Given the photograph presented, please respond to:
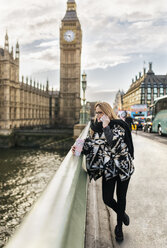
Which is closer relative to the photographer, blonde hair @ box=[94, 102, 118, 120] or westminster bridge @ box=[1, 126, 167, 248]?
westminster bridge @ box=[1, 126, 167, 248]

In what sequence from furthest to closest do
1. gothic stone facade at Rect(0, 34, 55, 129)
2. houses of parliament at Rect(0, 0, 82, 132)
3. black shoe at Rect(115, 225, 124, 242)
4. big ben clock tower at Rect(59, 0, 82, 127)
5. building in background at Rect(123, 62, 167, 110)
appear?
big ben clock tower at Rect(59, 0, 82, 127) < building in background at Rect(123, 62, 167, 110) < houses of parliament at Rect(0, 0, 82, 132) < gothic stone facade at Rect(0, 34, 55, 129) < black shoe at Rect(115, 225, 124, 242)

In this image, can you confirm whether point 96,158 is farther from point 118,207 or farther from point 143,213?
point 143,213

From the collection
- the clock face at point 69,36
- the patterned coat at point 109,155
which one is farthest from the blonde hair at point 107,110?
the clock face at point 69,36

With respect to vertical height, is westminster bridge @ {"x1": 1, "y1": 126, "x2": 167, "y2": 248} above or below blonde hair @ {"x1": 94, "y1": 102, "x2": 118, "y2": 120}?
below

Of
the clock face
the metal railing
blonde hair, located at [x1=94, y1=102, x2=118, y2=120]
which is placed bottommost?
the metal railing

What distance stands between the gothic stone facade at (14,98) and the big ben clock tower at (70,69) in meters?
9.17

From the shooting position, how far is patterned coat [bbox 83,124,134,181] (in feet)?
7.15

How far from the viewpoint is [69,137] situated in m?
38.1

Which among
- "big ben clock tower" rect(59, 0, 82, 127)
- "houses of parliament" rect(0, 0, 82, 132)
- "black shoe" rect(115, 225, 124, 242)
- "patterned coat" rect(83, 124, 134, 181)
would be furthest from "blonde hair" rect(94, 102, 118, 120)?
"big ben clock tower" rect(59, 0, 82, 127)

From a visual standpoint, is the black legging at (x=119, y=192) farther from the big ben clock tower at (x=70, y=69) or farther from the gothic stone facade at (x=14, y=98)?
the big ben clock tower at (x=70, y=69)

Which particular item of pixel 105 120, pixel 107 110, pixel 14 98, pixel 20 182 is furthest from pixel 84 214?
pixel 14 98

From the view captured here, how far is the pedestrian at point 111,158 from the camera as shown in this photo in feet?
7.16

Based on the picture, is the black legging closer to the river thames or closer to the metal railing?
the metal railing

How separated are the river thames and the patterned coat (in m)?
4.64
